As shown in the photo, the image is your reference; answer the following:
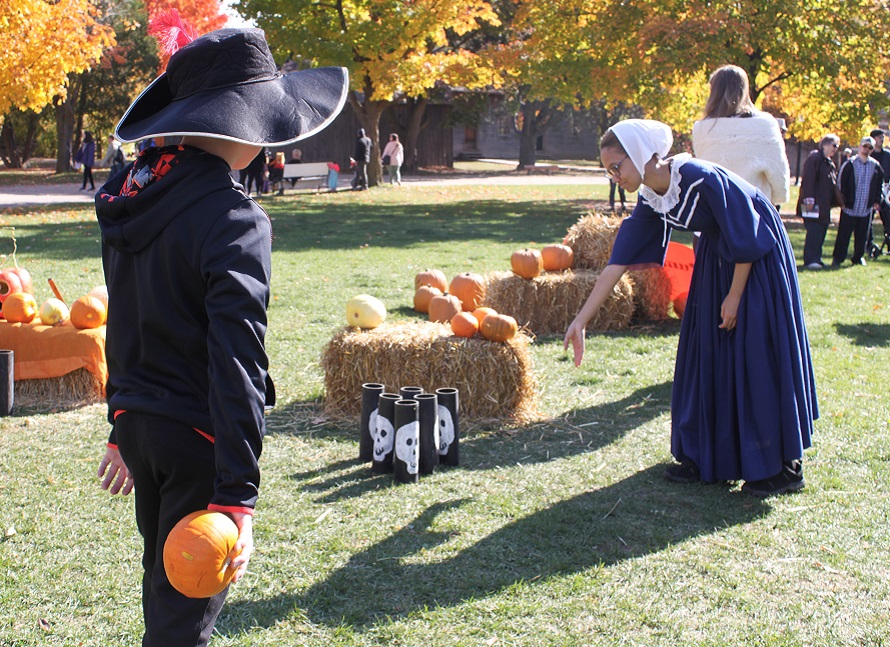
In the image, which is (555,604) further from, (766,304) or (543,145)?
(543,145)

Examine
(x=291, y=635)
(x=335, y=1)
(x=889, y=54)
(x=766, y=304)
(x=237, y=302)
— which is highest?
(x=335, y=1)

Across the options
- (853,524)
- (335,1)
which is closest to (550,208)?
(335,1)

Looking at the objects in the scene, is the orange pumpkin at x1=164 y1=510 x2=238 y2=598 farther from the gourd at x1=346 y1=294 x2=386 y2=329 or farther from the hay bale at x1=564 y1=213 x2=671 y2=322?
the hay bale at x1=564 y1=213 x2=671 y2=322

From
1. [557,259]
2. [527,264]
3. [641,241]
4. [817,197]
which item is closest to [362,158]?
[817,197]

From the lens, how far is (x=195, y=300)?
2.26m

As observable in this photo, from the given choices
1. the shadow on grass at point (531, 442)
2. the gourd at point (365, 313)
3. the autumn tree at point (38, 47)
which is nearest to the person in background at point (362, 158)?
the autumn tree at point (38, 47)

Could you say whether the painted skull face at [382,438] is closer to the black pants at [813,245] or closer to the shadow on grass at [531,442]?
the shadow on grass at [531,442]

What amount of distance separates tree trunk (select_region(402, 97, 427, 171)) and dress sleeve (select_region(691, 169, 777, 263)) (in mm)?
36521

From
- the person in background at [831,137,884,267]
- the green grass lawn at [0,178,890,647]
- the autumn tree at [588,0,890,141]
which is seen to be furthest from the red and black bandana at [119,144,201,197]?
the autumn tree at [588,0,890,141]

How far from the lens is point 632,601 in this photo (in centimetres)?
382

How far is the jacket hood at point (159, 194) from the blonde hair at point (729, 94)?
429 cm

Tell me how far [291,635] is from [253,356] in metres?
1.81

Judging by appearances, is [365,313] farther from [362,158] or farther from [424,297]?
[362,158]

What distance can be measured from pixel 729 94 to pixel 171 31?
3.98m
